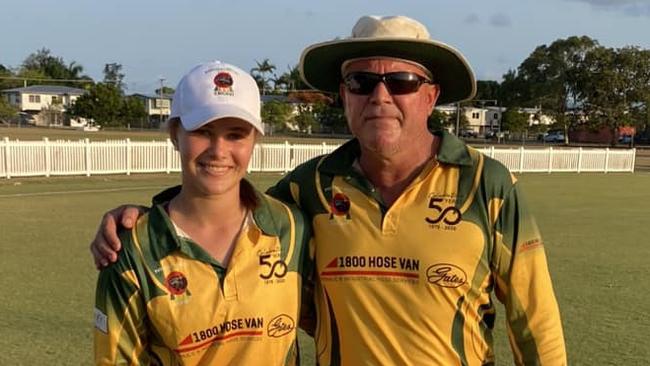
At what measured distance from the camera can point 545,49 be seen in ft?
227

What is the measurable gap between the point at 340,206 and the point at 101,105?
81.2 m

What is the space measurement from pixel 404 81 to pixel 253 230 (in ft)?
2.64

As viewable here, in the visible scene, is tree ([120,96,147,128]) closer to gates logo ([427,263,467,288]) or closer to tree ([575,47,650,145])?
tree ([575,47,650,145])

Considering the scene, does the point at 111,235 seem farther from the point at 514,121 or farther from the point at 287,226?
the point at 514,121

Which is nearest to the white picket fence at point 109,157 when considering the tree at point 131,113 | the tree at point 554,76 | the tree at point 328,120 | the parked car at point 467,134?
the tree at point 554,76

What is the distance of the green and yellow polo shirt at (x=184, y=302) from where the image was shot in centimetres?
219

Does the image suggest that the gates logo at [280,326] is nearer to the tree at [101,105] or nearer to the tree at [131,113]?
the tree at [101,105]

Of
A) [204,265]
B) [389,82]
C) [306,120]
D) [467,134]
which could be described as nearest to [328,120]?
[306,120]

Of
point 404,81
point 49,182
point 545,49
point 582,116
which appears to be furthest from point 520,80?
point 404,81

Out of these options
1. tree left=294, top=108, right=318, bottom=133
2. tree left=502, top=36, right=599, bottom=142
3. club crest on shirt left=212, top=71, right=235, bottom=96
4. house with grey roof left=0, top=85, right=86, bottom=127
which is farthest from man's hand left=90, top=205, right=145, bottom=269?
house with grey roof left=0, top=85, right=86, bottom=127

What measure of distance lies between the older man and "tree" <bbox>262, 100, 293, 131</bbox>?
2965 inches

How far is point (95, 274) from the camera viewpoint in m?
7.55

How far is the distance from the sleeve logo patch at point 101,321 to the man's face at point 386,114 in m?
1.09

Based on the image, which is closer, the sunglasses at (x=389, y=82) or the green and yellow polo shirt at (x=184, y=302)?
the green and yellow polo shirt at (x=184, y=302)
